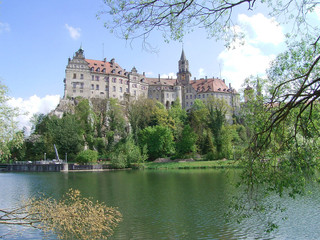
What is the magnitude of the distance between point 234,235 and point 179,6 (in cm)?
852

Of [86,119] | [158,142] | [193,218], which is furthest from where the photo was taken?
[86,119]

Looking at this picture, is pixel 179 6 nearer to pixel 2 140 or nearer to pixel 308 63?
pixel 308 63

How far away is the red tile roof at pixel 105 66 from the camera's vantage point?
257ft

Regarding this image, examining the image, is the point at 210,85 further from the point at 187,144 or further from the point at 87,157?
the point at 87,157

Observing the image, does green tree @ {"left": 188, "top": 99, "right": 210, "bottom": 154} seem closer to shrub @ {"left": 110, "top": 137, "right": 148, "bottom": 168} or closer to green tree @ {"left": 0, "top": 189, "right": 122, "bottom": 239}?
shrub @ {"left": 110, "top": 137, "right": 148, "bottom": 168}

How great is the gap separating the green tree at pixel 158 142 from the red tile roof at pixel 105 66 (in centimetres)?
3121

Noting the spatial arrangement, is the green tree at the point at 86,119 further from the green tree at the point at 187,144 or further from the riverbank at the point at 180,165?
the green tree at the point at 187,144

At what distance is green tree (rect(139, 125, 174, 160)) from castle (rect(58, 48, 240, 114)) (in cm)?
1783

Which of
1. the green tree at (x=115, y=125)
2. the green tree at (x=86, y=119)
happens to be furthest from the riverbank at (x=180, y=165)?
the green tree at (x=86, y=119)

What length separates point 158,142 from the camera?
177 ft

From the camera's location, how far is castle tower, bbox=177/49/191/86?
97.1m

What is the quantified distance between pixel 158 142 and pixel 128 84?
33.7 m

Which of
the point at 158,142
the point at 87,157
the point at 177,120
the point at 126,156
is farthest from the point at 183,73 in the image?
the point at 87,157

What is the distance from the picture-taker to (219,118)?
49.7 m
